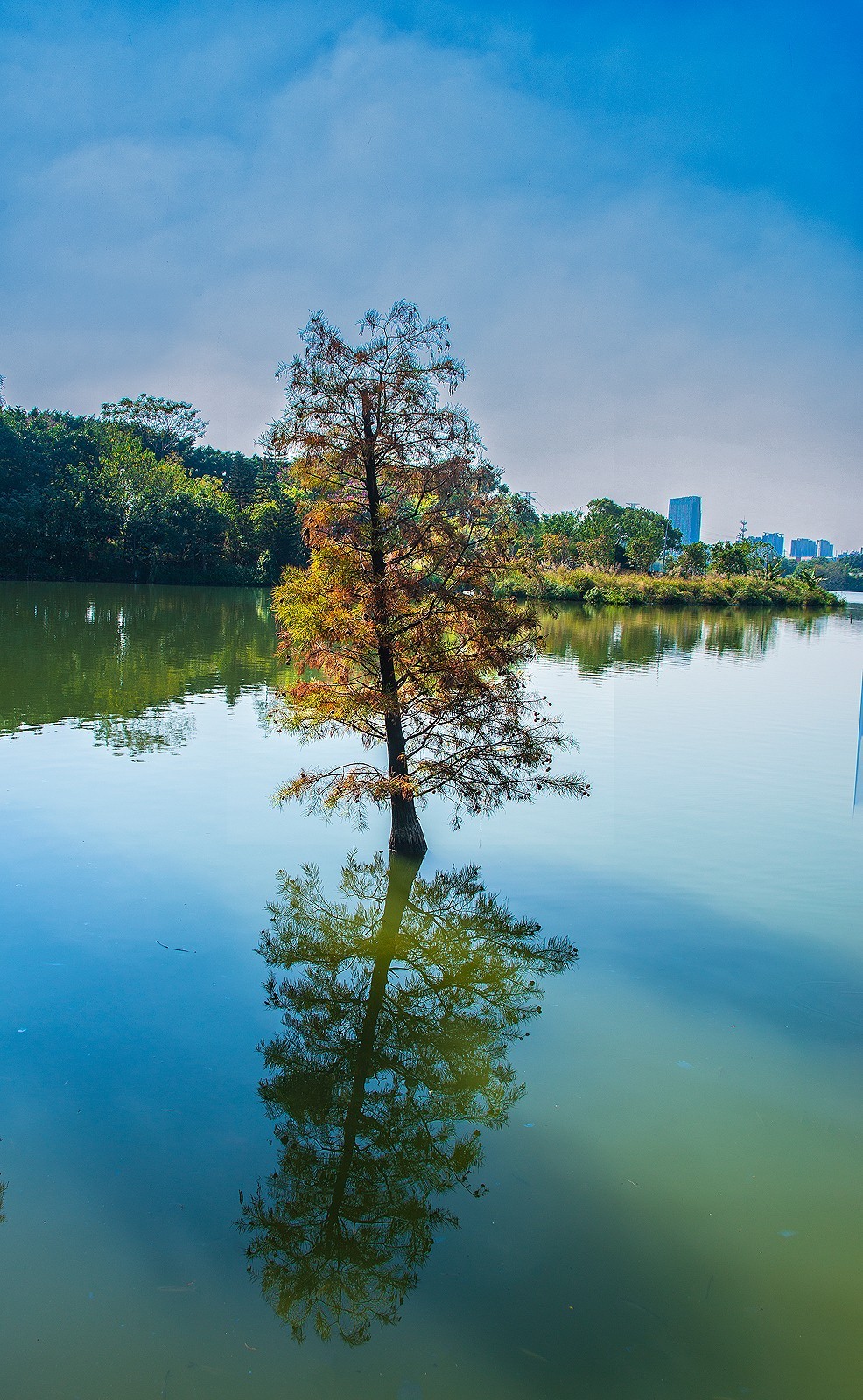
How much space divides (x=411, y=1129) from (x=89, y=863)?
6140mm

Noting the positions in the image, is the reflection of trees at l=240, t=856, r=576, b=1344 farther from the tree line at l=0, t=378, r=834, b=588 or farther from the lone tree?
the tree line at l=0, t=378, r=834, b=588

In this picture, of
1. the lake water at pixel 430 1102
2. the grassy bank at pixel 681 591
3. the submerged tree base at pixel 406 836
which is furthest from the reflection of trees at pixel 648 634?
the lake water at pixel 430 1102

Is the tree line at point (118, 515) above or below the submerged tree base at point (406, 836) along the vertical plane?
above

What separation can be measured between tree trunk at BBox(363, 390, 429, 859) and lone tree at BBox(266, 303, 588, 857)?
22 mm

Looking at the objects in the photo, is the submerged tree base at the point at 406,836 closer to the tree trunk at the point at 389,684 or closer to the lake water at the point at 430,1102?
the tree trunk at the point at 389,684

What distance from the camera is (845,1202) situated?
541 cm

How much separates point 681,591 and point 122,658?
53.5m

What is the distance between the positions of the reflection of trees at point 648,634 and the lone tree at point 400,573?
16.6 m

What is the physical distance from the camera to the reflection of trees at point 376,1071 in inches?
190

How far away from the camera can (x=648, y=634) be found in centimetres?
4406

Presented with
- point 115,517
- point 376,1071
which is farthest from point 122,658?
point 115,517

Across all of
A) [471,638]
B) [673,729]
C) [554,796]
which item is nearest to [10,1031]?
[471,638]

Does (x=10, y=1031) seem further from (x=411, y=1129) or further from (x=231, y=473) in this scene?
(x=231, y=473)

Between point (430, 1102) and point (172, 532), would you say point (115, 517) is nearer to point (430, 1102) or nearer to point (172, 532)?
point (172, 532)
